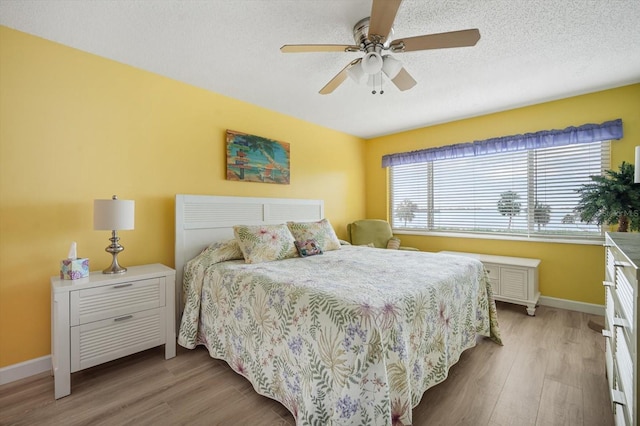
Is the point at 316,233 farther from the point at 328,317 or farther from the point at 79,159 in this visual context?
the point at 79,159

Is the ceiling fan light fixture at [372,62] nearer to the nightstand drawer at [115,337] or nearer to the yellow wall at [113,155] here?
the yellow wall at [113,155]

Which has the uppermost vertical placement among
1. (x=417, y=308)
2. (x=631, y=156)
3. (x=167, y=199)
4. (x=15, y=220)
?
(x=631, y=156)

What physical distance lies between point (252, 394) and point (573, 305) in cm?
357

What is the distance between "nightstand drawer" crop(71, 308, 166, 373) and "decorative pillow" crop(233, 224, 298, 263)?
2.64ft

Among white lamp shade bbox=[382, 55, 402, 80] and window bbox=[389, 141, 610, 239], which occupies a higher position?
white lamp shade bbox=[382, 55, 402, 80]

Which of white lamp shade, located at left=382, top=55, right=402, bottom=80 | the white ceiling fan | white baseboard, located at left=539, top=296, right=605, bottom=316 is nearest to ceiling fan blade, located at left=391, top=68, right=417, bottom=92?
the white ceiling fan

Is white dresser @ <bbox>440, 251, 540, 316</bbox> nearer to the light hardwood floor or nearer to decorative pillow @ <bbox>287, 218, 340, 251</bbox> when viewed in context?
the light hardwood floor

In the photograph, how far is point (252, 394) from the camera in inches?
70.9

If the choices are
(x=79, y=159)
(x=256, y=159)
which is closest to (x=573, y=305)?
(x=256, y=159)

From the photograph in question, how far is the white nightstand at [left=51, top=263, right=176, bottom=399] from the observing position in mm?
1777

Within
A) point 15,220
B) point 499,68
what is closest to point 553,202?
point 499,68

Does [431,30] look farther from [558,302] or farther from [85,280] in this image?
[558,302]

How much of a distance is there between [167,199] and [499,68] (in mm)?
3287

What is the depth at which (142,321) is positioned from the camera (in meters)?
2.10
